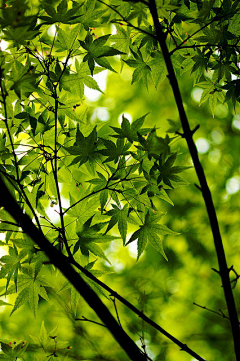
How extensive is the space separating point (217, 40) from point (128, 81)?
4.94 metres

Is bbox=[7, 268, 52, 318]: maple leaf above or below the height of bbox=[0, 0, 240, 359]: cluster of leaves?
below

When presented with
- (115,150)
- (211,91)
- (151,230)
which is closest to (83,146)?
(115,150)

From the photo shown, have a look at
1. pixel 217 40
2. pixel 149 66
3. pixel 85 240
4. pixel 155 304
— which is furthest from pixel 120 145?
pixel 155 304

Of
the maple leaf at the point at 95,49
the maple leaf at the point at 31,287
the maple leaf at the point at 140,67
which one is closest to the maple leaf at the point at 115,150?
the maple leaf at the point at 95,49

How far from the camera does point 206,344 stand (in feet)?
15.1

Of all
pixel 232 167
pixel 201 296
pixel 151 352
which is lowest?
pixel 151 352

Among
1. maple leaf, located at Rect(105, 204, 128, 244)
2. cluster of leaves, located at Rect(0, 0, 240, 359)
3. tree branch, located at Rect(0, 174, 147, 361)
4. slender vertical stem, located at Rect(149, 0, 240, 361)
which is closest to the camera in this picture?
tree branch, located at Rect(0, 174, 147, 361)

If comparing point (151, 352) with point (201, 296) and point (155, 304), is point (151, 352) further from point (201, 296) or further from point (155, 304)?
point (201, 296)

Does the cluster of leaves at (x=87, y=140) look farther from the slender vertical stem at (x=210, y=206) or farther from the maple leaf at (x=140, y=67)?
the slender vertical stem at (x=210, y=206)

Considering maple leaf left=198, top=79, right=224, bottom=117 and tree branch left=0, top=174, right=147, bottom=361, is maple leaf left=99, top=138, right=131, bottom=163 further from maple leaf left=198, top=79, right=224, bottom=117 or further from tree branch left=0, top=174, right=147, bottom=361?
maple leaf left=198, top=79, right=224, bottom=117

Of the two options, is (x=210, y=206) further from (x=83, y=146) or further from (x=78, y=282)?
(x=83, y=146)

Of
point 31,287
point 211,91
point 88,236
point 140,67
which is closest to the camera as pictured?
point 88,236

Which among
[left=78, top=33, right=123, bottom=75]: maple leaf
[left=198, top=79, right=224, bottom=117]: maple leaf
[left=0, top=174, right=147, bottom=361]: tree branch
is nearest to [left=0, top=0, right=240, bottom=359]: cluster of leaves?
[left=78, top=33, right=123, bottom=75]: maple leaf

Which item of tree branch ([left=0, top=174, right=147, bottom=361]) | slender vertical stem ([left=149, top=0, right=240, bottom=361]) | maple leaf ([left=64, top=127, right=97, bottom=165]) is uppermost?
maple leaf ([left=64, top=127, right=97, bottom=165])
